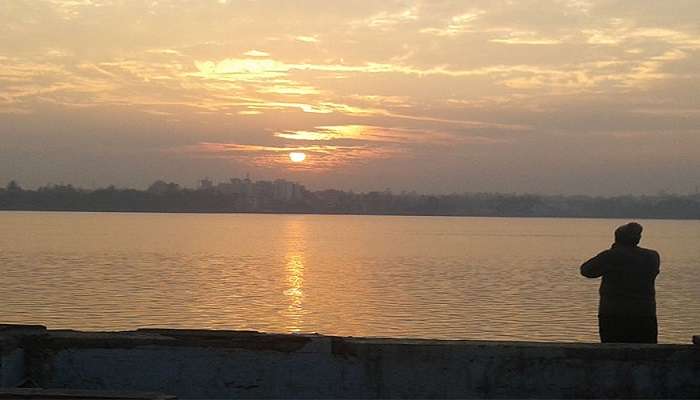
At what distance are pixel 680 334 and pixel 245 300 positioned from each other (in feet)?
62.8

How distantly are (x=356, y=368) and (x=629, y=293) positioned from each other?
9.28 ft

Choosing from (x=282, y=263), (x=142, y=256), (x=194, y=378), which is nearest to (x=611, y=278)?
(x=194, y=378)

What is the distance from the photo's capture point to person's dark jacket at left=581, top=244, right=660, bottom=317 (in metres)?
7.90

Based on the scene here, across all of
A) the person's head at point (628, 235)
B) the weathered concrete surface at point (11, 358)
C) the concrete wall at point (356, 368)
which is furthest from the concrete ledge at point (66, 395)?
the person's head at point (628, 235)

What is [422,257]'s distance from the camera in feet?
258

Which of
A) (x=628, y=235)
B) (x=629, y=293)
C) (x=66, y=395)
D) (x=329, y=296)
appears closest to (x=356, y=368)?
(x=66, y=395)

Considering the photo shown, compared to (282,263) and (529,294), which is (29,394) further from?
(282,263)

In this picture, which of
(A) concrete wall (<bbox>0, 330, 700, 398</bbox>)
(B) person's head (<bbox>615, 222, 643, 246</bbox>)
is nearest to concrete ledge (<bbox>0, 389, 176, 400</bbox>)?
(A) concrete wall (<bbox>0, 330, 700, 398</bbox>)

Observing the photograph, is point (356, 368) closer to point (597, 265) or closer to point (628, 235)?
point (597, 265)

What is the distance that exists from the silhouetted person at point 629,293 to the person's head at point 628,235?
0.06 metres

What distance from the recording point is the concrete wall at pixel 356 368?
6770 millimetres

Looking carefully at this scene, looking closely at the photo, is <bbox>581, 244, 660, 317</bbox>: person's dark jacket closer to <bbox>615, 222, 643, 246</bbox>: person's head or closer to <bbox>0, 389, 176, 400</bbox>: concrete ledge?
<bbox>615, 222, 643, 246</bbox>: person's head

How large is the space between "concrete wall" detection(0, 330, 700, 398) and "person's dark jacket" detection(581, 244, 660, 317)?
43.1 inches

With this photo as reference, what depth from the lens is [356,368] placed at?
685 cm
